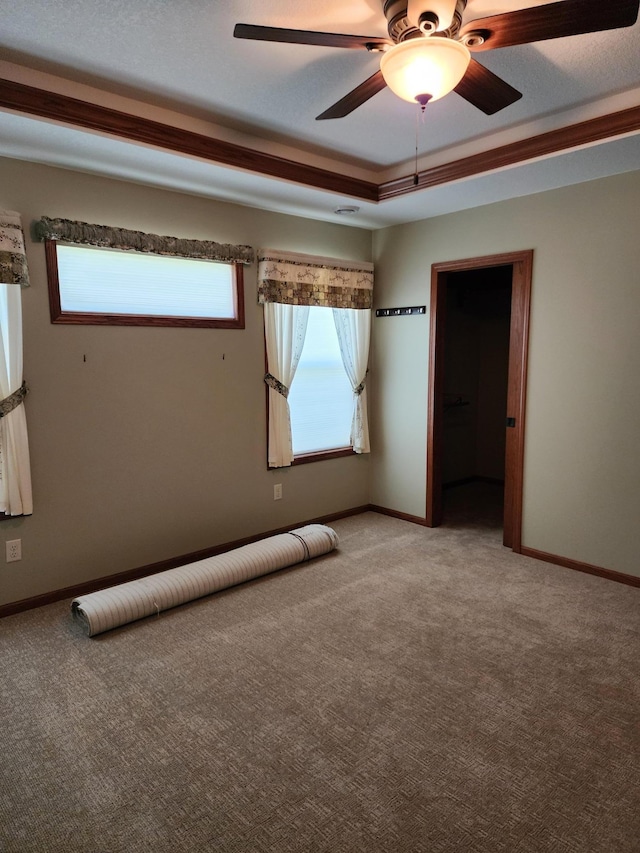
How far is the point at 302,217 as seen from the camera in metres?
4.28

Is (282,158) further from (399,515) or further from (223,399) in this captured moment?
(399,515)

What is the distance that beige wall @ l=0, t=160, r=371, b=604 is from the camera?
10.2 ft

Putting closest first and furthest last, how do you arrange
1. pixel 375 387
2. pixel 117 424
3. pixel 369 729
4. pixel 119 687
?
pixel 369 729 < pixel 119 687 < pixel 117 424 < pixel 375 387

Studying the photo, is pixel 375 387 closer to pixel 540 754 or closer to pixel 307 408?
pixel 307 408

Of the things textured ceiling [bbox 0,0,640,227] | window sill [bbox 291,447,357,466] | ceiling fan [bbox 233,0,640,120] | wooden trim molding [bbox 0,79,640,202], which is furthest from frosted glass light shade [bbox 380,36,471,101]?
window sill [bbox 291,447,357,466]

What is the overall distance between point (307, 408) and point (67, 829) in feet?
10.6

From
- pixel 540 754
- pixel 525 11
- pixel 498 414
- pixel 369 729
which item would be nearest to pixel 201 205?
pixel 525 11

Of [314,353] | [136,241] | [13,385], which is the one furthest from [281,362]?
[13,385]

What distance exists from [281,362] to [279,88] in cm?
198

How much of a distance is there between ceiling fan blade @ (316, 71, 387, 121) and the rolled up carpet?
2.56 m

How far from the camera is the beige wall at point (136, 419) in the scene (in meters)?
3.12

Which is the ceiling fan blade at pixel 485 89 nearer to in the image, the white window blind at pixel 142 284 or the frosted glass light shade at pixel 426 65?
the frosted glass light shade at pixel 426 65

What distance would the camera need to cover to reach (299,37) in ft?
5.79

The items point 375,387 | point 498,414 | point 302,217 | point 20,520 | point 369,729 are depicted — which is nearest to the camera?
point 369,729
